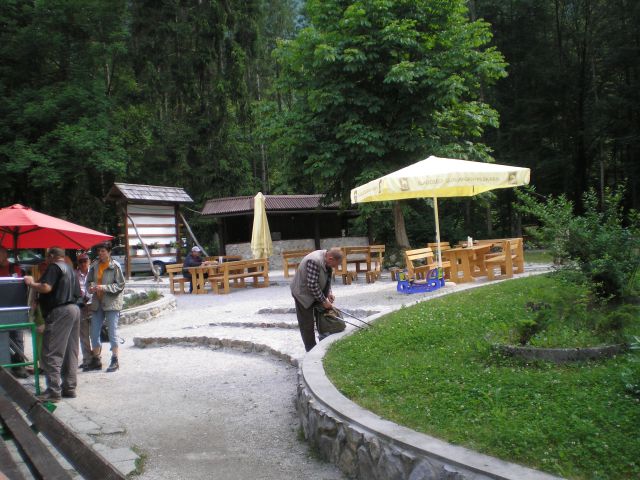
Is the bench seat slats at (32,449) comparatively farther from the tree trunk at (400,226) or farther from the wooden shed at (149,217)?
the wooden shed at (149,217)

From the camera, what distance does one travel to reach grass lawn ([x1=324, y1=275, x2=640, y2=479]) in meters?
3.32

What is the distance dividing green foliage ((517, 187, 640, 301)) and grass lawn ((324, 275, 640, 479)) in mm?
779

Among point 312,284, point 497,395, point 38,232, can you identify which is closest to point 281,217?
point 38,232

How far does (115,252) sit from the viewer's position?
27375 mm

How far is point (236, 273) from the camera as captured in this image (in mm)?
17391

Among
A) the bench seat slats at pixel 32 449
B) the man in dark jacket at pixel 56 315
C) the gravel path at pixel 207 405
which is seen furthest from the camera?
the man in dark jacket at pixel 56 315

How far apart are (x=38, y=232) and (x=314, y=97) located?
31.0 feet

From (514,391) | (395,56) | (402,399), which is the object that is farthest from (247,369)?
(395,56)

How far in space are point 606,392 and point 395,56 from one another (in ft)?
45.3

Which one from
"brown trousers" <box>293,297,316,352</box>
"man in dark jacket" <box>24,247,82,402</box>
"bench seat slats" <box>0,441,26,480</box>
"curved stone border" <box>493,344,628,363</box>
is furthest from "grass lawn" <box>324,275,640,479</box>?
"man in dark jacket" <box>24,247,82,402</box>

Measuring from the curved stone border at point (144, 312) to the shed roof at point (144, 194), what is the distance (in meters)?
8.04

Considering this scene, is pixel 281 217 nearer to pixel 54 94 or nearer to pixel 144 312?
pixel 54 94

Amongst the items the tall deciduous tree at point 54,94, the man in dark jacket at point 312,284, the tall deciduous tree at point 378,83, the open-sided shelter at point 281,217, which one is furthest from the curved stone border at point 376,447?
the tall deciduous tree at point 54,94

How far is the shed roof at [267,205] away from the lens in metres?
23.2
